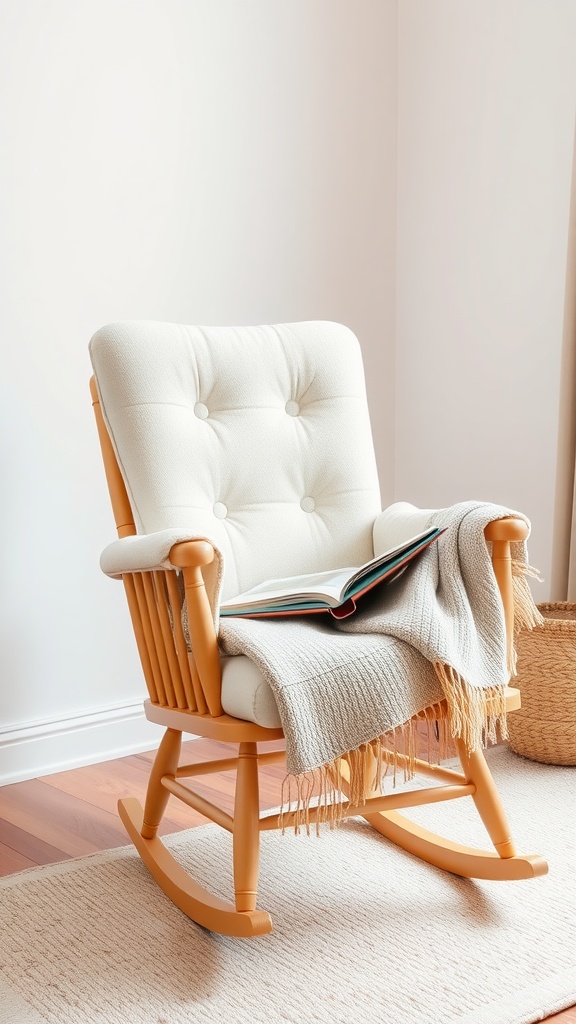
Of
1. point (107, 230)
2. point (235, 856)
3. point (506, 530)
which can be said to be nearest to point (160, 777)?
point (235, 856)

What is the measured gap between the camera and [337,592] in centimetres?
137

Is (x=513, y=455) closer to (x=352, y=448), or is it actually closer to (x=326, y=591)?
(x=352, y=448)

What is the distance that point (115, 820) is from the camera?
1.83m

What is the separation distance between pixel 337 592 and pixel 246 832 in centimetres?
33

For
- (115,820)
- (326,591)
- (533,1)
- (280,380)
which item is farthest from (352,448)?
(533,1)

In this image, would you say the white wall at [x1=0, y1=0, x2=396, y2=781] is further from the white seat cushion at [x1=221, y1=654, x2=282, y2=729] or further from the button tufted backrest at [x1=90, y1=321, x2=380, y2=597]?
the white seat cushion at [x1=221, y1=654, x2=282, y2=729]

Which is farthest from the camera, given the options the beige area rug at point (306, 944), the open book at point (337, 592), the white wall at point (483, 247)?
the white wall at point (483, 247)

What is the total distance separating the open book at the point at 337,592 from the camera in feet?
4.46

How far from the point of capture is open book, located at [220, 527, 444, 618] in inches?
53.6

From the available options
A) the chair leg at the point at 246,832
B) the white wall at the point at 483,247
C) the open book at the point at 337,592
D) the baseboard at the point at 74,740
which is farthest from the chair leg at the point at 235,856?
the white wall at the point at 483,247

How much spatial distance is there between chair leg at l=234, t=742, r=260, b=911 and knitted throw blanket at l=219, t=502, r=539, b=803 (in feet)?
0.33

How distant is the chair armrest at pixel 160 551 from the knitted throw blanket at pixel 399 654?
0.12m

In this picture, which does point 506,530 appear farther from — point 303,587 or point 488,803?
point 488,803

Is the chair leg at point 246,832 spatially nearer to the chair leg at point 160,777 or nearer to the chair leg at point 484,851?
the chair leg at point 484,851
